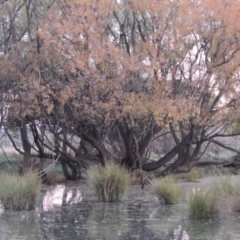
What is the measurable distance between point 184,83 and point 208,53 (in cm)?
110

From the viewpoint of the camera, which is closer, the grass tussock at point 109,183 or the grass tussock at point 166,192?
the grass tussock at point 166,192

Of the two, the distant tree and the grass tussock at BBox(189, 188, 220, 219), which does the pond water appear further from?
the distant tree

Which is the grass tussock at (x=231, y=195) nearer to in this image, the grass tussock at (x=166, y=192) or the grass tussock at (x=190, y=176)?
the grass tussock at (x=166, y=192)

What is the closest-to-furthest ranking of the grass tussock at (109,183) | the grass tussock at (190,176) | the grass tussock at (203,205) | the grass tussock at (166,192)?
the grass tussock at (203,205), the grass tussock at (166,192), the grass tussock at (109,183), the grass tussock at (190,176)

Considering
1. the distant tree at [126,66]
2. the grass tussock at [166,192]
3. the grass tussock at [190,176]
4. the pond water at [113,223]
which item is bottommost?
the pond water at [113,223]

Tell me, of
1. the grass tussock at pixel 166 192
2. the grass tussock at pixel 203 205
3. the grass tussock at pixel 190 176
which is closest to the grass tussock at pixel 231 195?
the grass tussock at pixel 203 205

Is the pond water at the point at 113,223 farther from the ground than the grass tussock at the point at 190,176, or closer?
closer

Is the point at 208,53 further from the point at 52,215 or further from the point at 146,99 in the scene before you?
the point at 52,215

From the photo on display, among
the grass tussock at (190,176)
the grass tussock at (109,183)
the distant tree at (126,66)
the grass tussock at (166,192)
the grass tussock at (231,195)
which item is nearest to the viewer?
the grass tussock at (231,195)

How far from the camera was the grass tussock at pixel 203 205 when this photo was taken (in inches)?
424

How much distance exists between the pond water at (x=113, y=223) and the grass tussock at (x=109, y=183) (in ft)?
0.83

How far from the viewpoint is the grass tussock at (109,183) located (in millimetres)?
13656

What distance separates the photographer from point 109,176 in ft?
44.8

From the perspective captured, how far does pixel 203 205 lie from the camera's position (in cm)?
1078
